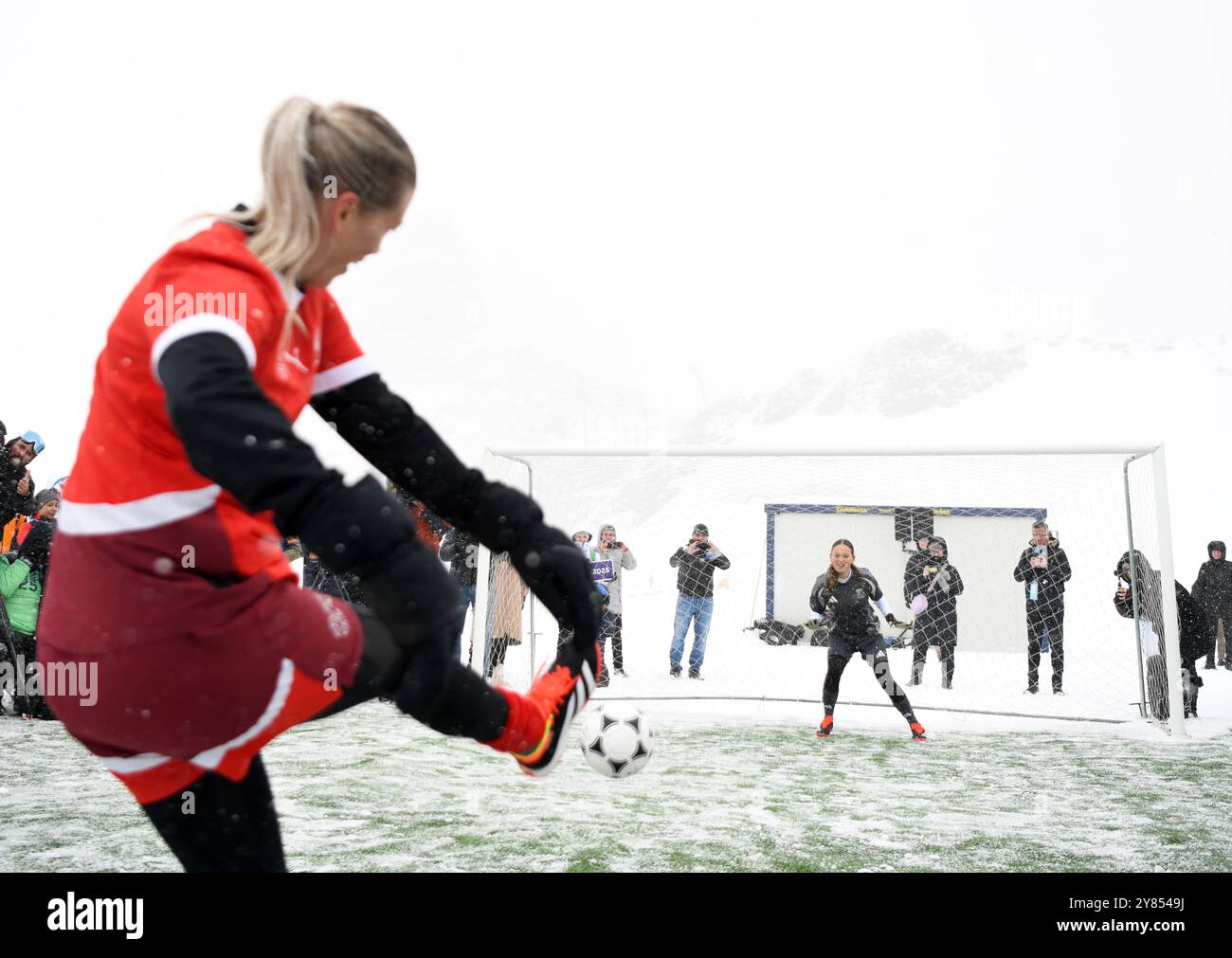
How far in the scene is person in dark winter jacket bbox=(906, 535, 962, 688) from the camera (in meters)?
10.6

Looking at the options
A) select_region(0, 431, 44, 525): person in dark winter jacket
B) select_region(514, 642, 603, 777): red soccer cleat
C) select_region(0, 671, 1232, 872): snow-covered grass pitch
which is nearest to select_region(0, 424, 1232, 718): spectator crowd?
select_region(0, 431, 44, 525): person in dark winter jacket

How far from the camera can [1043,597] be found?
1058cm

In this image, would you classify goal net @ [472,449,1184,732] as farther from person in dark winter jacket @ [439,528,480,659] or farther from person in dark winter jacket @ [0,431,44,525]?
person in dark winter jacket @ [0,431,44,525]

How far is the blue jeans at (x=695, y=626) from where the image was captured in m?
11.3

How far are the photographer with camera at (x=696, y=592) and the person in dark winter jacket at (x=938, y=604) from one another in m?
2.08

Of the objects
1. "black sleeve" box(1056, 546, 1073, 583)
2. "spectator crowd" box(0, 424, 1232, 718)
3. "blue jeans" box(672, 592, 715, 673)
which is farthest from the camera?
"blue jeans" box(672, 592, 715, 673)

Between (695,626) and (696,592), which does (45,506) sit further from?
(695,626)

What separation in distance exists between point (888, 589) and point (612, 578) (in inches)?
226

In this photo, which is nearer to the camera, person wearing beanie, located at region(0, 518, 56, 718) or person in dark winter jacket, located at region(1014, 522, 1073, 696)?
person wearing beanie, located at region(0, 518, 56, 718)

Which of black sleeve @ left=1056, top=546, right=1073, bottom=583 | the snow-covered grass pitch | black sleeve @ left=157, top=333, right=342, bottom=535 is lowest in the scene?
the snow-covered grass pitch

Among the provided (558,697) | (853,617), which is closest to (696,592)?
(853,617)

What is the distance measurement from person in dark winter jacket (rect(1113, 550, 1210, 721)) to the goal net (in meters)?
0.03
